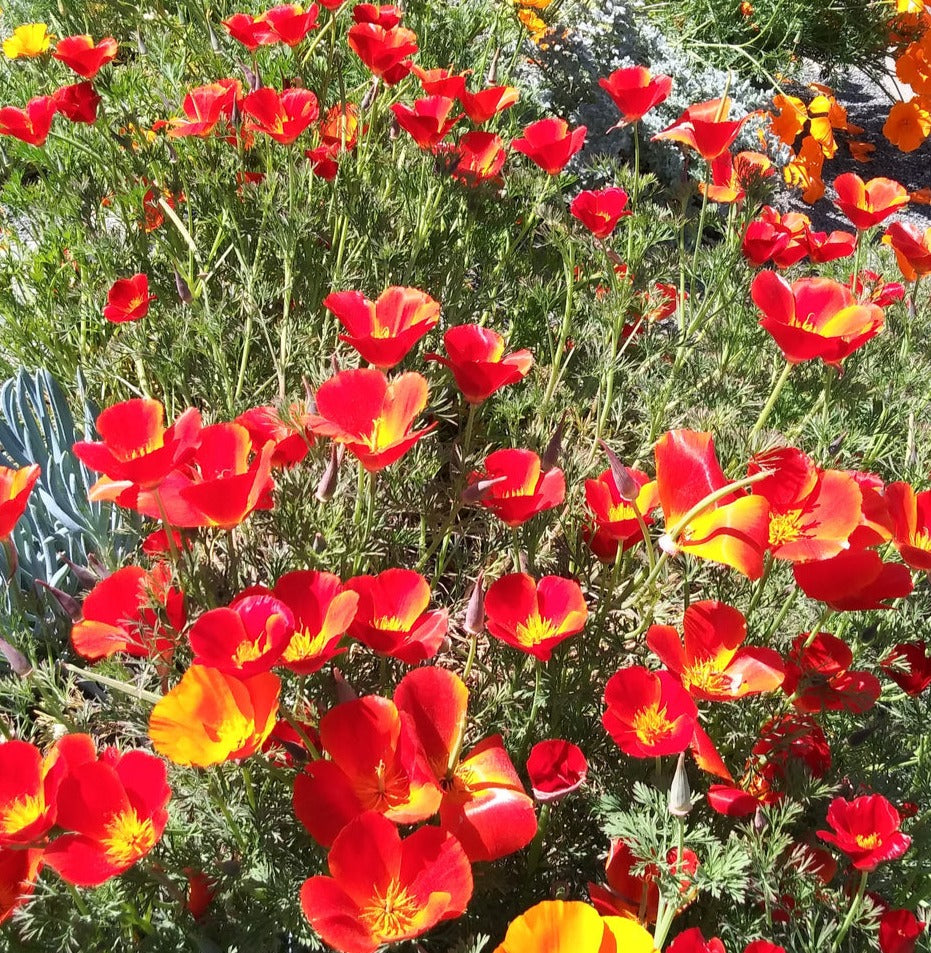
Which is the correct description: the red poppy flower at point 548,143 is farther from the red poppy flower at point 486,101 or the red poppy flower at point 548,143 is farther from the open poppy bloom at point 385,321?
the open poppy bloom at point 385,321

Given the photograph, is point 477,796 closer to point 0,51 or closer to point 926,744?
point 926,744

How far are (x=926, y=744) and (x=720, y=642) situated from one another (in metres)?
0.44

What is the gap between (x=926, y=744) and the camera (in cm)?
130

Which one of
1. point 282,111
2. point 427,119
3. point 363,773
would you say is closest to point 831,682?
point 363,773

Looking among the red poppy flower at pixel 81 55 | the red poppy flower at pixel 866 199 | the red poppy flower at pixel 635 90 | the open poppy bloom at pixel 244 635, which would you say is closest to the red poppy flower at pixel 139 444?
the open poppy bloom at pixel 244 635

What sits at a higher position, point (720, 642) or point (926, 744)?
point (720, 642)

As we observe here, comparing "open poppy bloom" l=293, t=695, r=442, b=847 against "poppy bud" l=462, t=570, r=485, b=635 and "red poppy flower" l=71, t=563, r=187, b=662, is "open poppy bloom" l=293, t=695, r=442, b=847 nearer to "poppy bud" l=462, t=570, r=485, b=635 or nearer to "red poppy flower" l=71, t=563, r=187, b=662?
"poppy bud" l=462, t=570, r=485, b=635

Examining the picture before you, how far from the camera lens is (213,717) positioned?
38.0 inches

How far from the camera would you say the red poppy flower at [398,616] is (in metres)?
1.07

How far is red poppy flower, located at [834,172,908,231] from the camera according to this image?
1938 mm

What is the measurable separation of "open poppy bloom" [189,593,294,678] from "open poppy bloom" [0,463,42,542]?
317 mm

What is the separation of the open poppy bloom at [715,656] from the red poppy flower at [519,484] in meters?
0.26

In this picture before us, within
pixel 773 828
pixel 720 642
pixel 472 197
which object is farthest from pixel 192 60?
pixel 773 828

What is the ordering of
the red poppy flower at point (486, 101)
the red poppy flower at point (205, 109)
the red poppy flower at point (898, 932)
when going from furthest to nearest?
1. the red poppy flower at point (486, 101)
2. the red poppy flower at point (205, 109)
3. the red poppy flower at point (898, 932)
